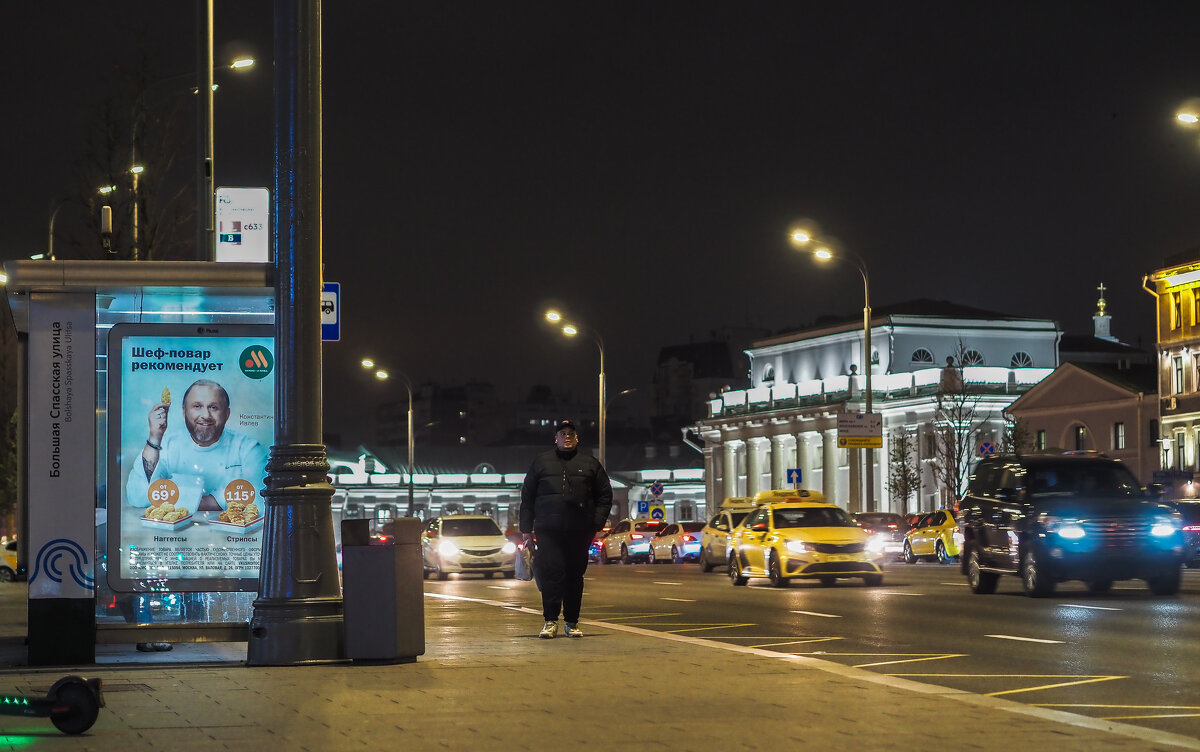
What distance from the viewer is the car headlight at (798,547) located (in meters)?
31.0

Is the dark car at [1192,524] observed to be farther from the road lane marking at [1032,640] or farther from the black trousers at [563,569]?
the black trousers at [563,569]

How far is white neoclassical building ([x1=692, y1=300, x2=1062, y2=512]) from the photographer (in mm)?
125312

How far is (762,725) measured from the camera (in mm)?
10086

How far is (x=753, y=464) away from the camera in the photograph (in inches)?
6073

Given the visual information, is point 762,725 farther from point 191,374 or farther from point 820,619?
point 820,619

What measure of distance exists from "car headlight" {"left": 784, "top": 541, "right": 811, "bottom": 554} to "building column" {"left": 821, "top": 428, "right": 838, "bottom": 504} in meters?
109

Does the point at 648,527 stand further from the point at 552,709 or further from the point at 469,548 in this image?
the point at 552,709

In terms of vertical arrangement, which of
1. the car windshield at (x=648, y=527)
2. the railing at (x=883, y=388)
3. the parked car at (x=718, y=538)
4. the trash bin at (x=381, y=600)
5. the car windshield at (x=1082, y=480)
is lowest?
the car windshield at (x=648, y=527)

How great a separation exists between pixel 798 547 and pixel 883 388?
10199cm

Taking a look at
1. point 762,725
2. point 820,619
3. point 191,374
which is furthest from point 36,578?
point 820,619

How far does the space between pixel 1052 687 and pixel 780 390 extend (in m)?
137

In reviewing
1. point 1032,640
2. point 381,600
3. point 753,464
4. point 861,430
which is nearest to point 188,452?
point 381,600

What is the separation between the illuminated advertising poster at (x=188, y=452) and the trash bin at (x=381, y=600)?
48.4 inches

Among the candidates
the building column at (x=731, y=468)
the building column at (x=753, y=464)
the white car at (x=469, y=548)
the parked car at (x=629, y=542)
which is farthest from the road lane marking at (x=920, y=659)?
the building column at (x=731, y=468)
